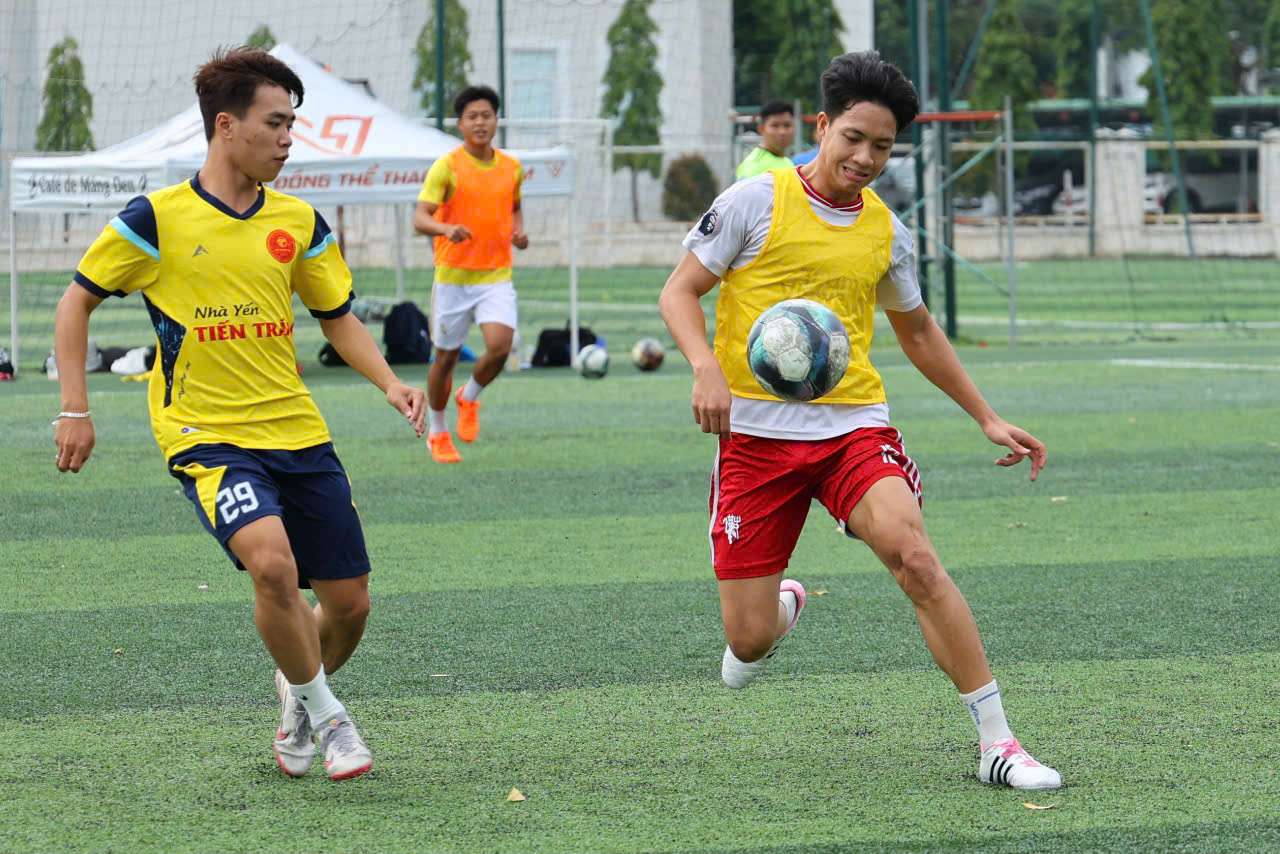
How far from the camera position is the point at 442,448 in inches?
427

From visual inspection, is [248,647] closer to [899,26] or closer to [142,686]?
[142,686]

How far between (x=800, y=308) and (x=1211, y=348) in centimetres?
1496

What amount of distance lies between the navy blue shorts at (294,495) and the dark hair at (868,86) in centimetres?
163

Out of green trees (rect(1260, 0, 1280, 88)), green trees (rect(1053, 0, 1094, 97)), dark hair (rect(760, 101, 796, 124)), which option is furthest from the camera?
green trees (rect(1260, 0, 1280, 88))

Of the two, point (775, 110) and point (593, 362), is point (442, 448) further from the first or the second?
point (593, 362)

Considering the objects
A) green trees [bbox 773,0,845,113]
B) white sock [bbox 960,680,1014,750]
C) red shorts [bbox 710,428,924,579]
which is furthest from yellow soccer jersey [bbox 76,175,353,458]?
green trees [bbox 773,0,845,113]

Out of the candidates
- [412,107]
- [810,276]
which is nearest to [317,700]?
[810,276]

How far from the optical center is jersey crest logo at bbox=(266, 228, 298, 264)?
15.2ft

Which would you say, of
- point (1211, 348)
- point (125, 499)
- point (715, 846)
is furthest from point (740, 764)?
point (1211, 348)

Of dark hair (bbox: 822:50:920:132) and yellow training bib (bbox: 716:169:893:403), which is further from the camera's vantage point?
yellow training bib (bbox: 716:169:893:403)

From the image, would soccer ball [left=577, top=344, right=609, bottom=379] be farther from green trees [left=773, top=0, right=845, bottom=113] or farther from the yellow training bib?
green trees [left=773, top=0, right=845, bottom=113]

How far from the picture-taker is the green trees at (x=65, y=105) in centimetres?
2083

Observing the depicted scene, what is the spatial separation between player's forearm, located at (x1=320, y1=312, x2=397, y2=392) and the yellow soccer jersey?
21 cm

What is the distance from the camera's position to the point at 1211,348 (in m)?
18.5
